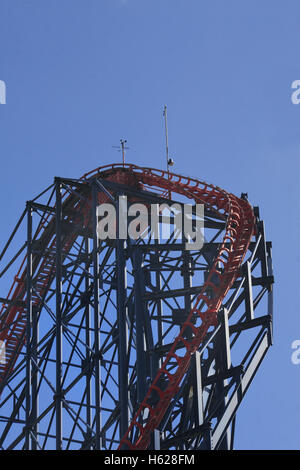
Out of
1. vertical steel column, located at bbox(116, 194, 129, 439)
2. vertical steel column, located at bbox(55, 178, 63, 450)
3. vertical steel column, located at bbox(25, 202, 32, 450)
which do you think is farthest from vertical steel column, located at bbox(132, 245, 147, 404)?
vertical steel column, located at bbox(25, 202, 32, 450)

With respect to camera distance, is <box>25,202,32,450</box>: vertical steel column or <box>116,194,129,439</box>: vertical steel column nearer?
<box>116,194,129,439</box>: vertical steel column

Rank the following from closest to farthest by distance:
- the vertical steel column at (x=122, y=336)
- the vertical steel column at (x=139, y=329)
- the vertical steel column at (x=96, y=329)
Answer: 1. the vertical steel column at (x=122, y=336)
2. the vertical steel column at (x=139, y=329)
3. the vertical steel column at (x=96, y=329)

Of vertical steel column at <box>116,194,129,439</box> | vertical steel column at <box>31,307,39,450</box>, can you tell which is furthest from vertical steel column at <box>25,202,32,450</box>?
vertical steel column at <box>116,194,129,439</box>

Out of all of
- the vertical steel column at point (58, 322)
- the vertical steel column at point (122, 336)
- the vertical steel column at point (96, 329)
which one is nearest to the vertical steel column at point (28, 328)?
the vertical steel column at point (58, 322)

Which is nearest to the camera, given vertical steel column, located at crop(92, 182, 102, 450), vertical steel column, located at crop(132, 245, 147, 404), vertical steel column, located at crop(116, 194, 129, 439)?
vertical steel column, located at crop(116, 194, 129, 439)

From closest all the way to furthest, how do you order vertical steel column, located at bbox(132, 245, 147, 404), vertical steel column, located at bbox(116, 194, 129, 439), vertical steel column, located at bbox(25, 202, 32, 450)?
vertical steel column, located at bbox(116, 194, 129, 439) → vertical steel column, located at bbox(132, 245, 147, 404) → vertical steel column, located at bbox(25, 202, 32, 450)

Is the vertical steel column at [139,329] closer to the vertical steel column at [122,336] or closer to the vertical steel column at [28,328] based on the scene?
the vertical steel column at [122,336]

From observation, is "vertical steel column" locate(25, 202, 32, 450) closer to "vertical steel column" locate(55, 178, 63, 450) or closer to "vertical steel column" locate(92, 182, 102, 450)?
"vertical steel column" locate(55, 178, 63, 450)

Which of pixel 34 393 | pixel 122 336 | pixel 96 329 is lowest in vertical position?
pixel 122 336

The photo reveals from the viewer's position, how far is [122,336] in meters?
35.8

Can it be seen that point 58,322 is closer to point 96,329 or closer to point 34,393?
point 96,329

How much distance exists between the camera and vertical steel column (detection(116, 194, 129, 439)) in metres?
34.4

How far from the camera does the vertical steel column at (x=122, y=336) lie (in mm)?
34406

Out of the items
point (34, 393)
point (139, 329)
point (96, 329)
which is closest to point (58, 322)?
point (96, 329)
